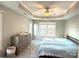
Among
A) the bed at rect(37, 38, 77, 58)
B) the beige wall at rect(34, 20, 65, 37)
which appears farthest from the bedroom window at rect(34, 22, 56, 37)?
the bed at rect(37, 38, 77, 58)

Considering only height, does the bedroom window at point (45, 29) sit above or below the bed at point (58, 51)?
above

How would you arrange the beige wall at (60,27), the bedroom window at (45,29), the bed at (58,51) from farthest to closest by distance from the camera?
the beige wall at (60,27), the bedroom window at (45,29), the bed at (58,51)

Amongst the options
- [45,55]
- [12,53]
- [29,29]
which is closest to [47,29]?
[29,29]

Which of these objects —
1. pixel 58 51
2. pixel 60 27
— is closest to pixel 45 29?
pixel 60 27

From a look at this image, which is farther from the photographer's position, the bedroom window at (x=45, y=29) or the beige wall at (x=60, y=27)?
the beige wall at (x=60, y=27)

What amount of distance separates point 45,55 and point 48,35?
17.6ft

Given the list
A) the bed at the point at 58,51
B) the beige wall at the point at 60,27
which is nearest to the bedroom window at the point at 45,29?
the beige wall at the point at 60,27

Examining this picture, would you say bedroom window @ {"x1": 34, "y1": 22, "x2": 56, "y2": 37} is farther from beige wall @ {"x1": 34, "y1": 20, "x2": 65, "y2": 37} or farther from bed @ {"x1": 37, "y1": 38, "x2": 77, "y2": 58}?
bed @ {"x1": 37, "y1": 38, "x2": 77, "y2": 58}

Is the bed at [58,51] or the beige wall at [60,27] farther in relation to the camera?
the beige wall at [60,27]

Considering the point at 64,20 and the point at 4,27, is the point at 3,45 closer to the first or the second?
the point at 4,27

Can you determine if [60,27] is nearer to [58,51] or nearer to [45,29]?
[45,29]

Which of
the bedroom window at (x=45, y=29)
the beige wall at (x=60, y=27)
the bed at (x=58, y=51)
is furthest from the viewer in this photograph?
the beige wall at (x=60, y=27)

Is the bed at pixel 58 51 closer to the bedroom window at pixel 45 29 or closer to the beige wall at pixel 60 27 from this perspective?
the bedroom window at pixel 45 29

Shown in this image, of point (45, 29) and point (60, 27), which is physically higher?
point (60, 27)
